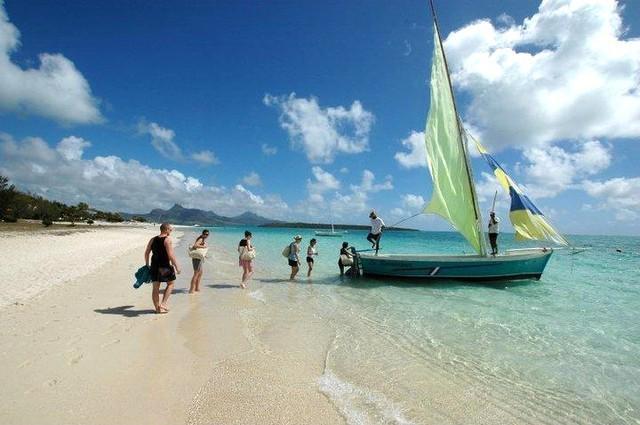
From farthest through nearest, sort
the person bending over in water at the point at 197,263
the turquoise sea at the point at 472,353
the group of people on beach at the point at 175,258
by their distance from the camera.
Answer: the person bending over in water at the point at 197,263, the group of people on beach at the point at 175,258, the turquoise sea at the point at 472,353

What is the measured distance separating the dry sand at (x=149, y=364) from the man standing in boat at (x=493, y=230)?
36.4 feet

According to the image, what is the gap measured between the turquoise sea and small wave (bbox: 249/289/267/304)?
0.27 feet

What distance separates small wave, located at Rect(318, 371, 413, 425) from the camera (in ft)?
13.6

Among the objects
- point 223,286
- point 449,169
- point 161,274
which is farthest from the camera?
point 449,169

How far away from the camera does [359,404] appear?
4484mm

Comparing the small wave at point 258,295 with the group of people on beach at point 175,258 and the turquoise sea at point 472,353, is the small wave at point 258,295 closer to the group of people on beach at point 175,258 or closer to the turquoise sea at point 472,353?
the turquoise sea at point 472,353

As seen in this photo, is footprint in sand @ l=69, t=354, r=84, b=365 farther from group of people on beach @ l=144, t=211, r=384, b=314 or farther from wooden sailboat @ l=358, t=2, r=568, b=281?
wooden sailboat @ l=358, t=2, r=568, b=281

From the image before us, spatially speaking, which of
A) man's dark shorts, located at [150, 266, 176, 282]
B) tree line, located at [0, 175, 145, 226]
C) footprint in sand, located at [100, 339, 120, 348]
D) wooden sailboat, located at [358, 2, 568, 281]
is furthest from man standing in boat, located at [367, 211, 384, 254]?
tree line, located at [0, 175, 145, 226]

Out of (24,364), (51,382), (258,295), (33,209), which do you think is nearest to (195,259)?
(258,295)

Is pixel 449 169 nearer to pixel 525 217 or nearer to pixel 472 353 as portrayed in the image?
pixel 525 217

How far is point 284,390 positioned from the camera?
470 centimetres

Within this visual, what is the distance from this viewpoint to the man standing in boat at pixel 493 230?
50.9ft

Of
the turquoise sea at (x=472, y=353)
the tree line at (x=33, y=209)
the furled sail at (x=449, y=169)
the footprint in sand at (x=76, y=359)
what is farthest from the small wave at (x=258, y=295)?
the tree line at (x=33, y=209)

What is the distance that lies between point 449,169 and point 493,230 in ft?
12.5
